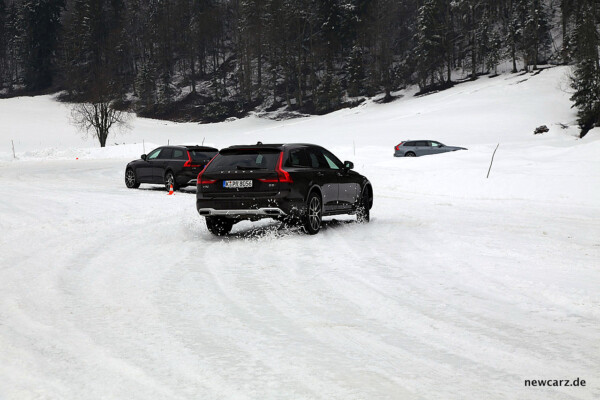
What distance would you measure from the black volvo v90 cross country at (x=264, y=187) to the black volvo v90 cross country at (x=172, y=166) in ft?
30.4

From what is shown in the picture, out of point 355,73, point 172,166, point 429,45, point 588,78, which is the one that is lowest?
point 172,166

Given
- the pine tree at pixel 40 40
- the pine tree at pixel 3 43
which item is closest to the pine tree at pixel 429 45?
the pine tree at pixel 40 40

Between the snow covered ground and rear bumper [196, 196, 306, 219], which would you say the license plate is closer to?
rear bumper [196, 196, 306, 219]

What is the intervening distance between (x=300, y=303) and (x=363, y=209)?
6.92 metres

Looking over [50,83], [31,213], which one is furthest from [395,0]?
[31,213]

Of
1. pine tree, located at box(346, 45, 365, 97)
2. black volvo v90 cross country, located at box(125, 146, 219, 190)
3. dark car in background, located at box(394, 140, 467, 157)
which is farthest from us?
pine tree, located at box(346, 45, 365, 97)

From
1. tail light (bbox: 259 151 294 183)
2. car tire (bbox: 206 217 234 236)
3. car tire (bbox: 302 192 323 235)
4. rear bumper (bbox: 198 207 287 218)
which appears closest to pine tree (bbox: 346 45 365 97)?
car tire (bbox: 302 192 323 235)

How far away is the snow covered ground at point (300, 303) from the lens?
13.1 ft

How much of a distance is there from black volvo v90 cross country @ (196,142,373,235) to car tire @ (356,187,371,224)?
1234 mm

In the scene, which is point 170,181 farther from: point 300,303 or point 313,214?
point 300,303

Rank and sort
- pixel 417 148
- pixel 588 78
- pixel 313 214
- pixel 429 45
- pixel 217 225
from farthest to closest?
pixel 429 45, pixel 588 78, pixel 417 148, pixel 217 225, pixel 313 214

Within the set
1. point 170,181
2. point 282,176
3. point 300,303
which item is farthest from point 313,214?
point 170,181

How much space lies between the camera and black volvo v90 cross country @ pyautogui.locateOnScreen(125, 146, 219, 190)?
798 inches

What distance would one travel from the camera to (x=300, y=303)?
19.8 ft
